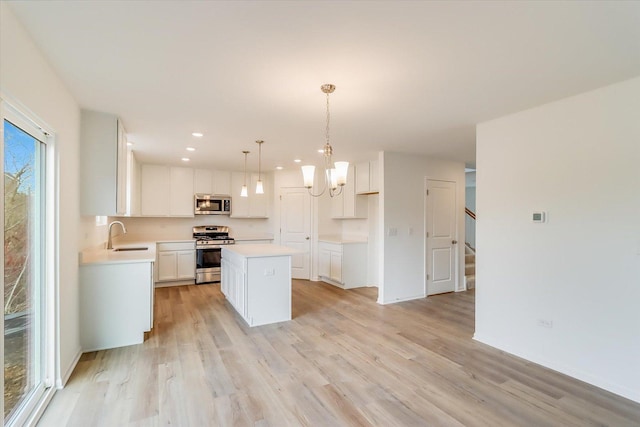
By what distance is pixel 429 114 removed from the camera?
10.1 ft

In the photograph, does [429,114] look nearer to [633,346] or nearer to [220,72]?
[220,72]

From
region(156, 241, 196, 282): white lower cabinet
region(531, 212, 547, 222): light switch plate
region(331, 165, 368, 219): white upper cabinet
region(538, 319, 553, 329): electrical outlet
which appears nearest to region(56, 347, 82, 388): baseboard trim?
region(156, 241, 196, 282): white lower cabinet

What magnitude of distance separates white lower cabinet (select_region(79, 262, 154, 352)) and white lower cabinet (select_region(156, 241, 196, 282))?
104 inches

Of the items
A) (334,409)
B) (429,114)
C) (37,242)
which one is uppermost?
(429,114)

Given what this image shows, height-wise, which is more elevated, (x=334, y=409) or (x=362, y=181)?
(x=362, y=181)

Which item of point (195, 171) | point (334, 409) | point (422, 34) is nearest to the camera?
point (422, 34)

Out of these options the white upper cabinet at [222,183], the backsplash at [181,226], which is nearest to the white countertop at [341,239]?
the backsplash at [181,226]

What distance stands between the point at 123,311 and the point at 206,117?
7.17ft

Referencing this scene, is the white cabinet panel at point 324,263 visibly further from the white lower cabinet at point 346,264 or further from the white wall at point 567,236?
the white wall at point 567,236

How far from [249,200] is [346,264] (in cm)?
270

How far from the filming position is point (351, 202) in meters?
5.99

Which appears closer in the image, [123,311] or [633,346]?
[633,346]

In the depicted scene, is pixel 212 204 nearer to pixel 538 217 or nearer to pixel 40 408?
pixel 40 408

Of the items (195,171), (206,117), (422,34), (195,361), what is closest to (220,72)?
(206,117)
